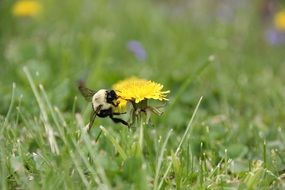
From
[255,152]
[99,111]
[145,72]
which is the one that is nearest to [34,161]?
[99,111]

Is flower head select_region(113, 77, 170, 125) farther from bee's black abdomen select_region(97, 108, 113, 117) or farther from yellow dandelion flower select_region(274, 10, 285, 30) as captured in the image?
yellow dandelion flower select_region(274, 10, 285, 30)

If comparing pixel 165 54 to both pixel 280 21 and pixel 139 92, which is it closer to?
pixel 280 21

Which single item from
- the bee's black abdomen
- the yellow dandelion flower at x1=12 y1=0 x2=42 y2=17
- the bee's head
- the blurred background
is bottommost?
the bee's black abdomen

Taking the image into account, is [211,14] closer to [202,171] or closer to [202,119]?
[202,119]

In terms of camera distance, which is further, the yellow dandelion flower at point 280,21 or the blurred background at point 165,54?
the yellow dandelion flower at point 280,21

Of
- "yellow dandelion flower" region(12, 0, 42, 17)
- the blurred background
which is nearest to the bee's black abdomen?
the blurred background

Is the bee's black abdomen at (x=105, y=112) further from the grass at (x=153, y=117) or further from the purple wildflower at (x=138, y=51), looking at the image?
the purple wildflower at (x=138, y=51)

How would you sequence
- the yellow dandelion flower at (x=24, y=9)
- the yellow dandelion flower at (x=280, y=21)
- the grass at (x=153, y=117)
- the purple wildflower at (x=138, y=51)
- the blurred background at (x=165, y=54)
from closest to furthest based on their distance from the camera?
the grass at (x=153, y=117), the blurred background at (x=165, y=54), the purple wildflower at (x=138, y=51), the yellow dandelion flower at (x=24, y=9), the yellow dandelion flower at (x=280, y=21)

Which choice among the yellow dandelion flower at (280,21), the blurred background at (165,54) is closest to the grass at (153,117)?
the blurred background at (165,54)
